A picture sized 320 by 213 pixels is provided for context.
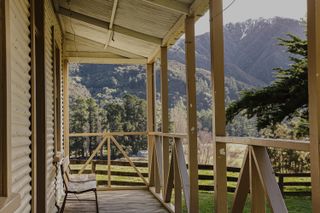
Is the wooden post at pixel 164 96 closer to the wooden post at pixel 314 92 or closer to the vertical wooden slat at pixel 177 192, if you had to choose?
the vertical wooden slat at pixel 177 192

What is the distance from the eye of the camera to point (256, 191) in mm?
2314

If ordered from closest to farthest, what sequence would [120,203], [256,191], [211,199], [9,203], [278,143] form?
1. [9,203]
2. [278,143]
3. [256,191]
4. [120,203]
5. [211,199]

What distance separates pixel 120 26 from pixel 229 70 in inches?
291

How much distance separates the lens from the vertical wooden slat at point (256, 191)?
7.52 feet

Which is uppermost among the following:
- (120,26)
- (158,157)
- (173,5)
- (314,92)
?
(120,26)

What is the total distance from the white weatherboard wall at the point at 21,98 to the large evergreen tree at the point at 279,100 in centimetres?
519

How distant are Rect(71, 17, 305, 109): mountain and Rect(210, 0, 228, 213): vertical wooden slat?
7.23m

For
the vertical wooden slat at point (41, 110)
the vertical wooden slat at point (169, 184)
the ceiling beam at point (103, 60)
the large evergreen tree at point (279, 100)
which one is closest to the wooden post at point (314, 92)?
the vertical wooden slat at point (41, 110)

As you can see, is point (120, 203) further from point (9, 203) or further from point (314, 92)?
point (314, 92)

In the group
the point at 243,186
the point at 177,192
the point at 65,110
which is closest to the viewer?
the point at 243,186

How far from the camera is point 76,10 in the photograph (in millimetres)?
5418

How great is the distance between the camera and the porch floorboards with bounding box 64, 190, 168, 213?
5462 millimetres

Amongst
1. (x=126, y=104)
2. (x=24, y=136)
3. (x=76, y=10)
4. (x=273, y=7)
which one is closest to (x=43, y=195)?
(x=24, y=136)

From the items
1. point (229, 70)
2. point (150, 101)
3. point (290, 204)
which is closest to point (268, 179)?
point (150, 101)
